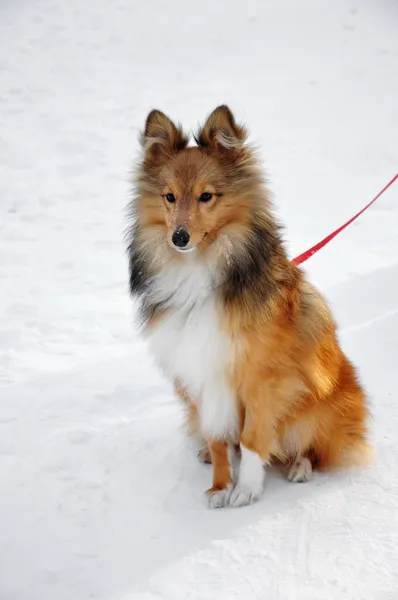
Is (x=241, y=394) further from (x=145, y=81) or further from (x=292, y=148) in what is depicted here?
(x=145, y=81)

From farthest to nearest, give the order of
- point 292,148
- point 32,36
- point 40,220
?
point 32,36 < point 292,148 < point 40,220

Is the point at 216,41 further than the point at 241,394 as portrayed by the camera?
Yes

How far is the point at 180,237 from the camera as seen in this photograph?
3.12 m

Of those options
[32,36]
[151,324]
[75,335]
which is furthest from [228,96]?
[151,324]

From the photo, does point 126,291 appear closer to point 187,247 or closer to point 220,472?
point 220,472

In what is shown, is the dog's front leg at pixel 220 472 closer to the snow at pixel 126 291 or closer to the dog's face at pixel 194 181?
the snow at pixel 126 291

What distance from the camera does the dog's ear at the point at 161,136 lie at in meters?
3.33

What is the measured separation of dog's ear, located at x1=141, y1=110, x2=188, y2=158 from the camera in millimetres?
3332

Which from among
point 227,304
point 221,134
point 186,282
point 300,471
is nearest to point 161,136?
point 221,134

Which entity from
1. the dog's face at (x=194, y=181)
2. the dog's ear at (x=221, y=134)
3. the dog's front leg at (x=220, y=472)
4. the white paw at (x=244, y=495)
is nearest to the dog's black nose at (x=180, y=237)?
the dog's face at (x=194, y=181)

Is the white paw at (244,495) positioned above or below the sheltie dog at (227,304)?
below

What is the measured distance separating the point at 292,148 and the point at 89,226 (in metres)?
2.43

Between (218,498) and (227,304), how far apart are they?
0.88m

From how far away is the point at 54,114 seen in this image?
27.2ft
